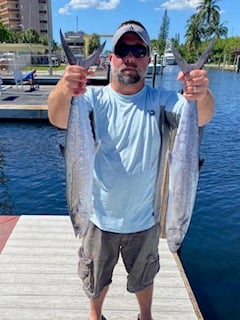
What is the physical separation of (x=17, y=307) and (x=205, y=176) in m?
6.30

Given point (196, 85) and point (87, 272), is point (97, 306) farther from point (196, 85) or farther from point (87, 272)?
point (196, 85)

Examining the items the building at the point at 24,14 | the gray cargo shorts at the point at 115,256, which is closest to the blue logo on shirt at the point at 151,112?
the gray cargo shorts at the point at 115,256

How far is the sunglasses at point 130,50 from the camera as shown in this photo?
180cm

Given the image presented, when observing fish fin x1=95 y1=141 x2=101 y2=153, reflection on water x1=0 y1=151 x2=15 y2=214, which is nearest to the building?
reflection on water x1=0 y1=151 x2=15 y2=214

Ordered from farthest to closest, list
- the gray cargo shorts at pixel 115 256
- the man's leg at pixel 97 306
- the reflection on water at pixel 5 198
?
1. the reflection on water at pixel 5 198
2. the man's leg at pixel 97 306
3. the gray cargo shorts at pixel 115 256

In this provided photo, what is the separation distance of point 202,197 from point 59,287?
15.4 feet

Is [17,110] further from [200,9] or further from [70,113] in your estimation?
[200,9]

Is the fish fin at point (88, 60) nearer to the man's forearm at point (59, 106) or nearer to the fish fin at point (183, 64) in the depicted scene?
the man's forearm at point (59, 106)

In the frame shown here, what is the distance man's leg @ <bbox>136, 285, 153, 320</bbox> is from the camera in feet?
7.63

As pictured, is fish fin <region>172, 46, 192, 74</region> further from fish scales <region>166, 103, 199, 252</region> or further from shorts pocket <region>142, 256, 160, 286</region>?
shorts pocket <region>142, 256, 160, 286</region>

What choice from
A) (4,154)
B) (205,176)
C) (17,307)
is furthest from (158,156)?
(4,154)

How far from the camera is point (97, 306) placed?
7.78 feet

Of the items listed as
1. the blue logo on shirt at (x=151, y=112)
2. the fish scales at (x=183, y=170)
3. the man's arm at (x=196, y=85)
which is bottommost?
the fish scales at (x=183, y=170)

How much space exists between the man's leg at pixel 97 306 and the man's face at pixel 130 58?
4.65ft
